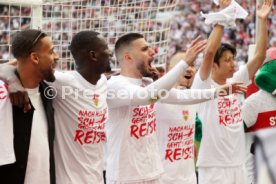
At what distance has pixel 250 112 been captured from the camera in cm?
482

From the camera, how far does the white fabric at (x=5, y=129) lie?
9.38 feet

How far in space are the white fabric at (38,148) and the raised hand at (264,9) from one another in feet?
7.29

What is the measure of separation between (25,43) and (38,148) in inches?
21.6

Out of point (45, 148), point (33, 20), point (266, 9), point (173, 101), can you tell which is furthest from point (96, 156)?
point (266, 9)

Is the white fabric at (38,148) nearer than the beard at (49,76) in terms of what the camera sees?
Yes

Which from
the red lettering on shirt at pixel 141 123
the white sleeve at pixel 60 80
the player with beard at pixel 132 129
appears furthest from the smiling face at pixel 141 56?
the white sleeve at pixel 60 80

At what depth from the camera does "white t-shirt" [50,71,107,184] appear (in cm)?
329

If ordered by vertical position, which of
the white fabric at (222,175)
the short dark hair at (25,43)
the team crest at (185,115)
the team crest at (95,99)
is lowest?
the white fabric at (222,175)

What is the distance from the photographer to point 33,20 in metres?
4.07

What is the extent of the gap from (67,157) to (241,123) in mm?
1786

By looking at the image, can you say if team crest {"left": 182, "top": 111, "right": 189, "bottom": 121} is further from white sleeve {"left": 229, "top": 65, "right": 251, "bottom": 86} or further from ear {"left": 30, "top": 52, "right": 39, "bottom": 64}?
ear {"left": 30, "top": 52, "right": 39, "bottom": 64}

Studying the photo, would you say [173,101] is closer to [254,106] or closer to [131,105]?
Result: [131,105]

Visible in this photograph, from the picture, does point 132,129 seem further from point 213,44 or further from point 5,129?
point 5,129

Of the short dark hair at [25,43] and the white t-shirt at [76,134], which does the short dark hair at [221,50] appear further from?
the short dark hair at [25,43]
